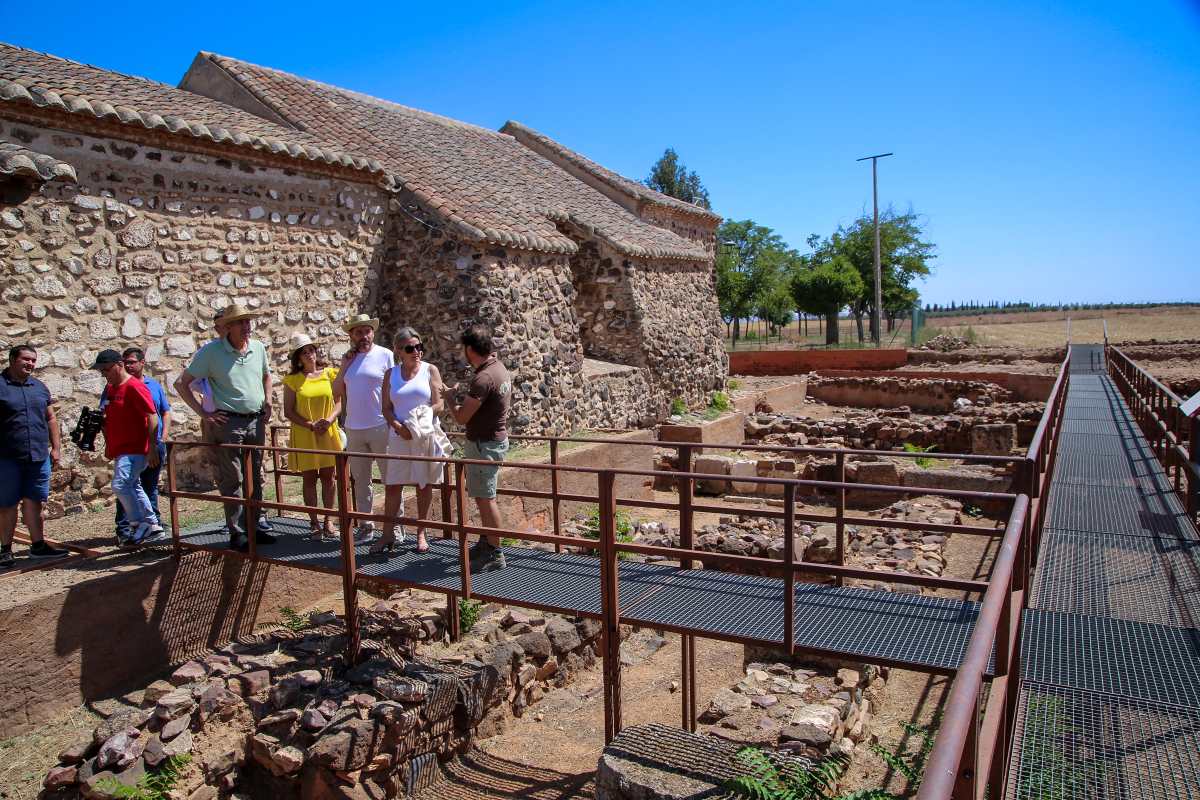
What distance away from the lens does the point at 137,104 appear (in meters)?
9.16

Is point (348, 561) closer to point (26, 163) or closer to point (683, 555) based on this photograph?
point (683, 555)

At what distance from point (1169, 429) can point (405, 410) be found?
29.5 feet

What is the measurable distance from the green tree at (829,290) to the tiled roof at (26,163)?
35.2m

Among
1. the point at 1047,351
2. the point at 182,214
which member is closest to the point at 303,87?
the point at 182,214

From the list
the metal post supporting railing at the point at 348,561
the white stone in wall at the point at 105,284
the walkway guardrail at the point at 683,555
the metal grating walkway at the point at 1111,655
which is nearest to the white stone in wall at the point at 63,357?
the white stone in wall at the point at 105,284

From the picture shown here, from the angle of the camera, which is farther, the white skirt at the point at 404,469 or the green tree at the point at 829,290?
the green tree at the point at 829,290

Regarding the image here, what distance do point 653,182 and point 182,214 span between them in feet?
154

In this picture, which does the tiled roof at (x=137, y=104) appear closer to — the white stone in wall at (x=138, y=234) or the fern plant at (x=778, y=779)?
the white stone in wall at (x=138, y=234)

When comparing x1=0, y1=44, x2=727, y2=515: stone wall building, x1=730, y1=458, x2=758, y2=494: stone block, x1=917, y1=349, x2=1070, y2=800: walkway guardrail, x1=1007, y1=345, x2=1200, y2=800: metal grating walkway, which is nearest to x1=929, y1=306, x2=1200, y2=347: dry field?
x1=0, y1=44, x2=727, y2=515: stone wall building

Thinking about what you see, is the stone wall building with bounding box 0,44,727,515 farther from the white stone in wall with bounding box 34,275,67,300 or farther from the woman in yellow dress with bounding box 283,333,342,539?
the woman in yellow dress with bounding box 283,333,342,539

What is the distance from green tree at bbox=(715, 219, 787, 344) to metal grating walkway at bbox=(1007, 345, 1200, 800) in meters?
37.1

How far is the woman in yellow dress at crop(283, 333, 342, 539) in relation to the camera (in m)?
6.65

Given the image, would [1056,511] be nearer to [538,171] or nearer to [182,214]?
[182,214]

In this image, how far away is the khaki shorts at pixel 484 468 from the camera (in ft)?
19.4
